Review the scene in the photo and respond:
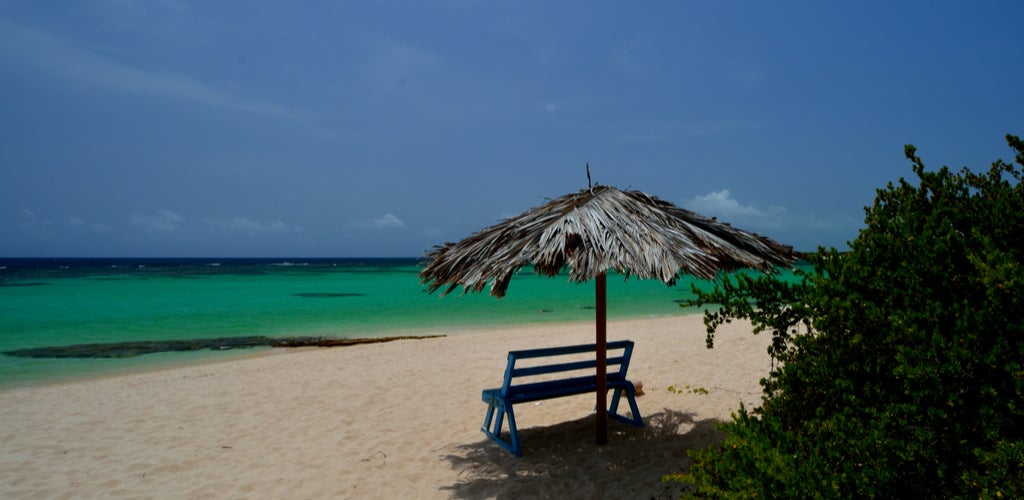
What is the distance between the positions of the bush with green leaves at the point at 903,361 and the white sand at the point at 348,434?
75.0 inches

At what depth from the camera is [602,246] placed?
4.52 meters

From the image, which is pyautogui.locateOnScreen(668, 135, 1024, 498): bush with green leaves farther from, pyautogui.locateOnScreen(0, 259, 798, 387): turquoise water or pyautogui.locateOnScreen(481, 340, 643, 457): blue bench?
pyautogui.locateOnScreen(0, 259, 798, 387): turquoise water

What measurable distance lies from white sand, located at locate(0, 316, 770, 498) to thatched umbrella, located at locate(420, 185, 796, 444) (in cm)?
89

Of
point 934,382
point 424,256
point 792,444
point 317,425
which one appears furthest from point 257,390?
point 934,382

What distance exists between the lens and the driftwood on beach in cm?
1340

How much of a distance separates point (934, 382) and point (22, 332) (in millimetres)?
22330

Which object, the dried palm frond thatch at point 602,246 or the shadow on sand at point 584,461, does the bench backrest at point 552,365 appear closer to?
the shadow on sand at point 584,461

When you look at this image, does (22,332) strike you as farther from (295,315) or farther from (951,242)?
(951,242)

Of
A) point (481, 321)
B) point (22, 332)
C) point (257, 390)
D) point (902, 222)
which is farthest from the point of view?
point (481, 321)

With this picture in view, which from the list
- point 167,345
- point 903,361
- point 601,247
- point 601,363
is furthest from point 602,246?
point 167,345

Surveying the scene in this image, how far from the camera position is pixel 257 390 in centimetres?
849

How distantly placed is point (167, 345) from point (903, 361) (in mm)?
16646

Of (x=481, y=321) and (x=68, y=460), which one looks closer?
(x=68, y=460)

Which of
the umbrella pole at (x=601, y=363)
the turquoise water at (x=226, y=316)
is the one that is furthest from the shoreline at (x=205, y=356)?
the umbrella pole at (x=601, y=363)
